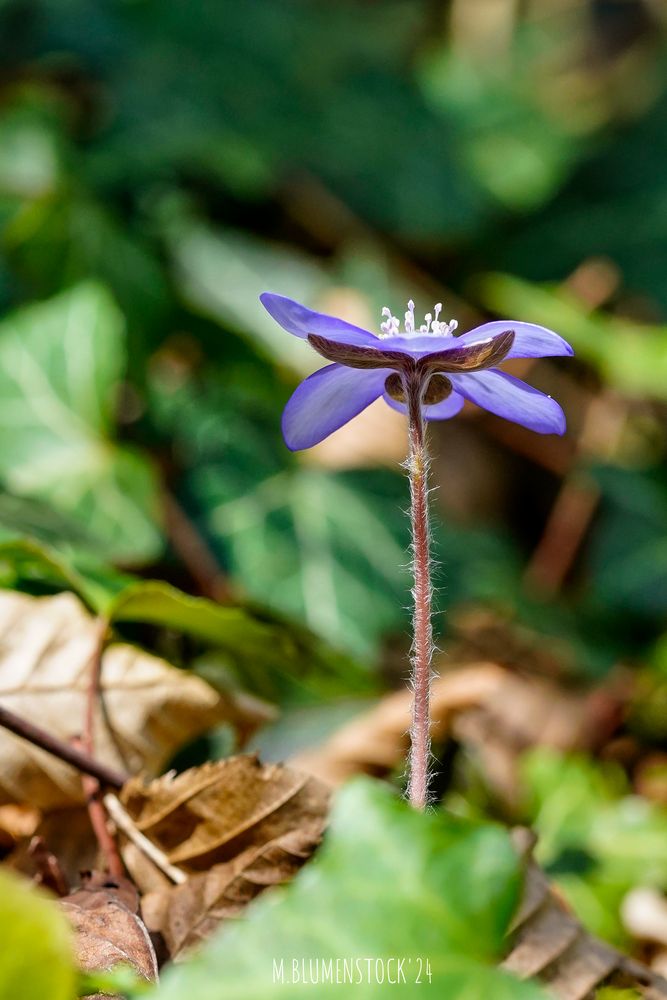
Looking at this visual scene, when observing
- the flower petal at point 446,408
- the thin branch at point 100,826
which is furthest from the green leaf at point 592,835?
the flower petal at point 446,408

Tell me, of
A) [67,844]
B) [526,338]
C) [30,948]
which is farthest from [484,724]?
[30,948]

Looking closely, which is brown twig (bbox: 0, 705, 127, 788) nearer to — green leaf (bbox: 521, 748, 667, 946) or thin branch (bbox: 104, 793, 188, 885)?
thin branch (bbox: 104, 793, 188, 885)

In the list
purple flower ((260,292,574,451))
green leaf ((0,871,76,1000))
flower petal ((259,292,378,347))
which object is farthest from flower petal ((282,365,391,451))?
green leaf ((0,871,76,1000))

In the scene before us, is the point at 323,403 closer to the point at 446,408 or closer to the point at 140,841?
the point at 446,408

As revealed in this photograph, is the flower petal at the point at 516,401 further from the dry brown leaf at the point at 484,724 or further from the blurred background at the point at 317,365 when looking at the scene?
the blurred background at the point at 317,365

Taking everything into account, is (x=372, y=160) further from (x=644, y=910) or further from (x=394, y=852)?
(x=394, y=852)

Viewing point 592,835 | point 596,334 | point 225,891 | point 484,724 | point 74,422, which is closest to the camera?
point 225,891
